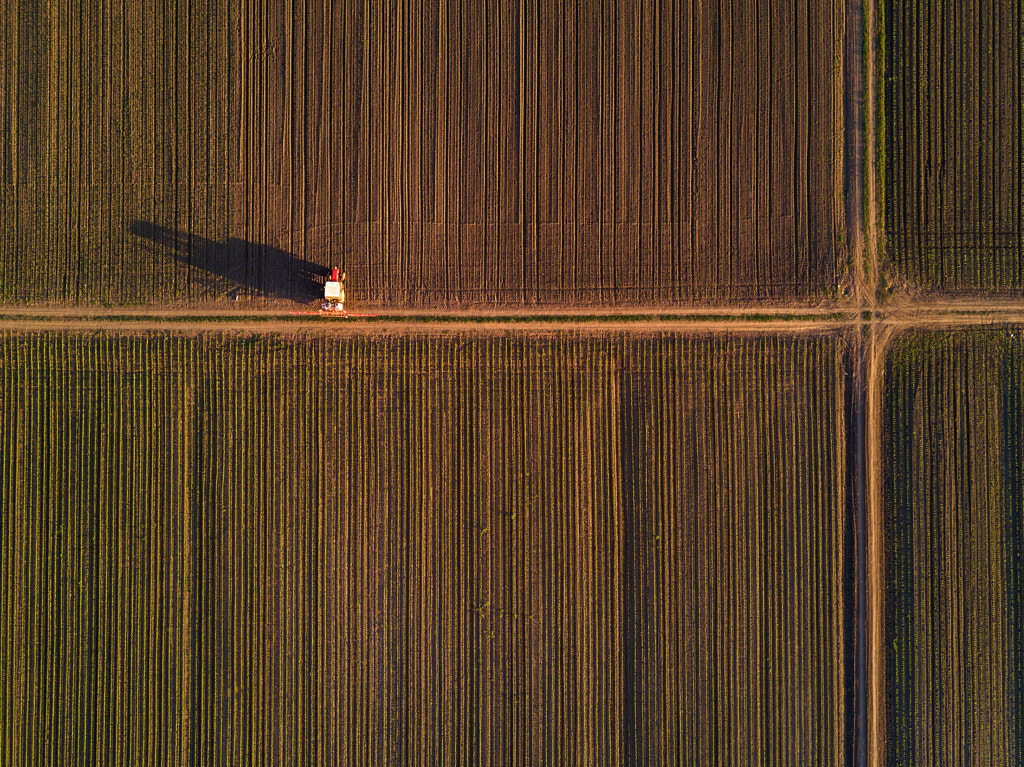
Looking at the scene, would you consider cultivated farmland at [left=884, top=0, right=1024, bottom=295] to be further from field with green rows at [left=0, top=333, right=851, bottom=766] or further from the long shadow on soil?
the long shadow on soil

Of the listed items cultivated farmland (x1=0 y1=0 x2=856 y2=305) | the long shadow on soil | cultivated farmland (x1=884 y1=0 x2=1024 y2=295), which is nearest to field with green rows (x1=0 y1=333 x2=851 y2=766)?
the long shadow on soil

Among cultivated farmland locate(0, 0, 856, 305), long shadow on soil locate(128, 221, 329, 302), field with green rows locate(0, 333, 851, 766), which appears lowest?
field with green rows locate(0, 333, 851, 766)

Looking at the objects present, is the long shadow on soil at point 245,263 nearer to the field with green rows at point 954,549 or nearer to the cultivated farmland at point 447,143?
the cultivated farmland at point 447,143

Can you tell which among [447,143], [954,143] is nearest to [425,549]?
[447,143]

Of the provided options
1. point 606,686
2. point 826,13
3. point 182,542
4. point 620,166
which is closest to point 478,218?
point 620,166

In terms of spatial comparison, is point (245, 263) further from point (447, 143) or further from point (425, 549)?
point (425, 549)

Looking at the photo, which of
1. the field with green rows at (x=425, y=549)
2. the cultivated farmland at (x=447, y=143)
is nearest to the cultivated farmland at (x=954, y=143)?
the cultivated farmland at (x=447, y=143)

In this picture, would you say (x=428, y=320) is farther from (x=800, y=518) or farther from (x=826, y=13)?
(x=826, y=13)
